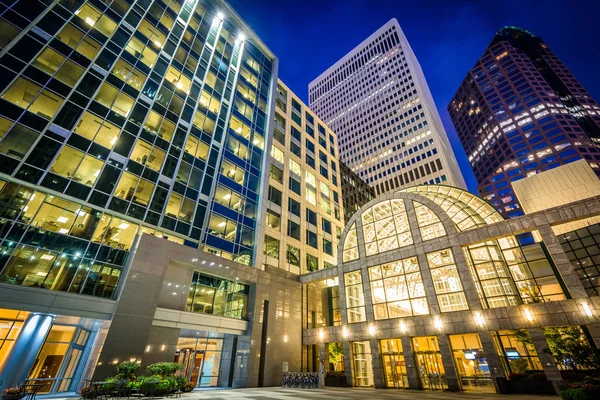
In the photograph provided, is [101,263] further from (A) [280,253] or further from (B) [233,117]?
(B) [233,117]

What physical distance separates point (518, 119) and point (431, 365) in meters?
126

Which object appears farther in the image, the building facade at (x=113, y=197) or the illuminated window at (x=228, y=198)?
the illuminated window at (x=228, y=198)

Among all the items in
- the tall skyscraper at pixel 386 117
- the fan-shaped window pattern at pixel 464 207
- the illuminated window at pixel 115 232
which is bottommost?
the illuminated window at pixel 115 232

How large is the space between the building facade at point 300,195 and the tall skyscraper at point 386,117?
48.4m

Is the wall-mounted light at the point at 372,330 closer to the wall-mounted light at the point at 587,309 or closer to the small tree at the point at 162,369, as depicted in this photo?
the wall-mounted light at the point at 587,309

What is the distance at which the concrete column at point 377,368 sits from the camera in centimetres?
2269

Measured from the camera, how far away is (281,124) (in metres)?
41.8

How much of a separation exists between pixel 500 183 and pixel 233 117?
354 ft

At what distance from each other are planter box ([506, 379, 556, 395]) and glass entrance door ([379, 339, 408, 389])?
7.64m

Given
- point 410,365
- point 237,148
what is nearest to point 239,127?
point 237,148

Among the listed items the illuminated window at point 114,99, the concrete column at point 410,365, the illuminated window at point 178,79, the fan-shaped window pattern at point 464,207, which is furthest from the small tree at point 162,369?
the fan-shaped window pattern at point 464,207

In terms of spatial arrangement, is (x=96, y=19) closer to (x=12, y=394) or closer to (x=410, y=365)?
(x=12, y=394)

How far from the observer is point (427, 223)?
88.4ft

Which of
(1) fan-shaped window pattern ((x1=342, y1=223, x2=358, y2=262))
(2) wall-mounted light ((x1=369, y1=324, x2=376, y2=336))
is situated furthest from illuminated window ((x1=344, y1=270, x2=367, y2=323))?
(2) wall-mounted light ((x1=369, y1=324, x2=376, y2=336))
